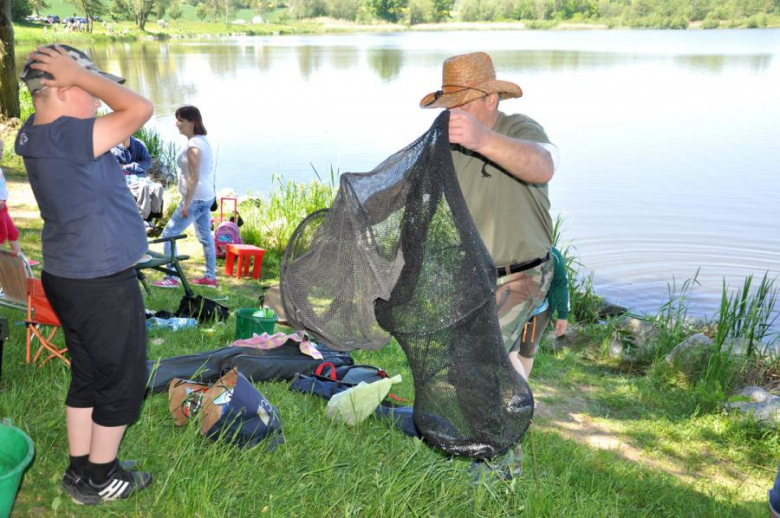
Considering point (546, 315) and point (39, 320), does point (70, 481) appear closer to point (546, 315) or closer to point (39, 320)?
point (39, 320)

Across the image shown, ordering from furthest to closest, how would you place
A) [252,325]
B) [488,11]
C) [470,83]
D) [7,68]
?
[488,11] → [7,68] → [252,325] → [470,83]

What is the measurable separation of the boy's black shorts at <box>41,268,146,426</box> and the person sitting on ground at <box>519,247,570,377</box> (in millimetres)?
2188

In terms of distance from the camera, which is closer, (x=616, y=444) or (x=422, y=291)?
(x=422, y=291)

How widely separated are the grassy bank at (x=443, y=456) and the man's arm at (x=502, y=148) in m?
1.39

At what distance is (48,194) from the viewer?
2725mm

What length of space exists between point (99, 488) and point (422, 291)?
1.54 meters

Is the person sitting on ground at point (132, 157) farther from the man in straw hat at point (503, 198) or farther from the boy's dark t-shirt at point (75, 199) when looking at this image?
the boy's dark t-shirt at point (75, 199)

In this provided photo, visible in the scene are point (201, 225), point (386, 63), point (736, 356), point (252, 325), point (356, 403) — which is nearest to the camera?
point (356, 403)

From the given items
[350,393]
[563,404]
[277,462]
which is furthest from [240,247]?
[277,462]

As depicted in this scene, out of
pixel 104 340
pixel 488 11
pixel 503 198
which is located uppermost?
pixel 488 11

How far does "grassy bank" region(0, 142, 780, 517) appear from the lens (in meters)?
3.10

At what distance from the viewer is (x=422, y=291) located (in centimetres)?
305

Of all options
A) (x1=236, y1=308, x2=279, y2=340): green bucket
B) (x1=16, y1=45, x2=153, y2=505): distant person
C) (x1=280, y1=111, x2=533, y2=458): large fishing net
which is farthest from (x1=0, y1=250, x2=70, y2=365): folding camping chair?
(x1=280, y1=111, x2=533, y2=458): large fishing net

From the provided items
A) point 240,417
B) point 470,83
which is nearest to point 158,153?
point 240,417
